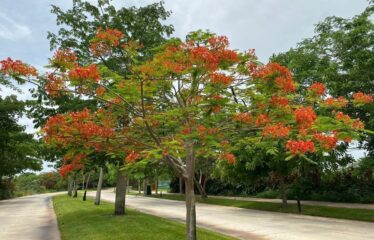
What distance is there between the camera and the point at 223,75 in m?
7.94

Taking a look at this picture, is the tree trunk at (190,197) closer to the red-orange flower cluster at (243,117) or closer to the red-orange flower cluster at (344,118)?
the red-orange flower cluster at (243,117)

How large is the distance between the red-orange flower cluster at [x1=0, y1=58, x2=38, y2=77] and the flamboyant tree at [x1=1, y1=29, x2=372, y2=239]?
0.07 metres

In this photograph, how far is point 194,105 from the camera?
8469 mm

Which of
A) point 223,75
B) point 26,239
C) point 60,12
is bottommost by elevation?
point 26,239

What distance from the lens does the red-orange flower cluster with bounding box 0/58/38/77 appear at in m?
7.01

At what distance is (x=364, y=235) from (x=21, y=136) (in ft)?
93.4

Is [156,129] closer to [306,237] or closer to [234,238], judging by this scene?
[234,238]

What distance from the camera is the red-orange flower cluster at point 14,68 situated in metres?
7.01

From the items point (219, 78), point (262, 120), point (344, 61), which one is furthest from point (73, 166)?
point (344, 61)

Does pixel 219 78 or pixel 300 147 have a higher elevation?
pixel 219 78

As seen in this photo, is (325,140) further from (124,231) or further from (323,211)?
(323,211)

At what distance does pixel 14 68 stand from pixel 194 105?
3749mm

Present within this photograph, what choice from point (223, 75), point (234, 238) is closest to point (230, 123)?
point (223, 75)

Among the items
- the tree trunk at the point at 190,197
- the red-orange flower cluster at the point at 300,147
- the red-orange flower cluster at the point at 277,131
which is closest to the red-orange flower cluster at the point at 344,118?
the red-orange flower cluster at the point at 277,131
